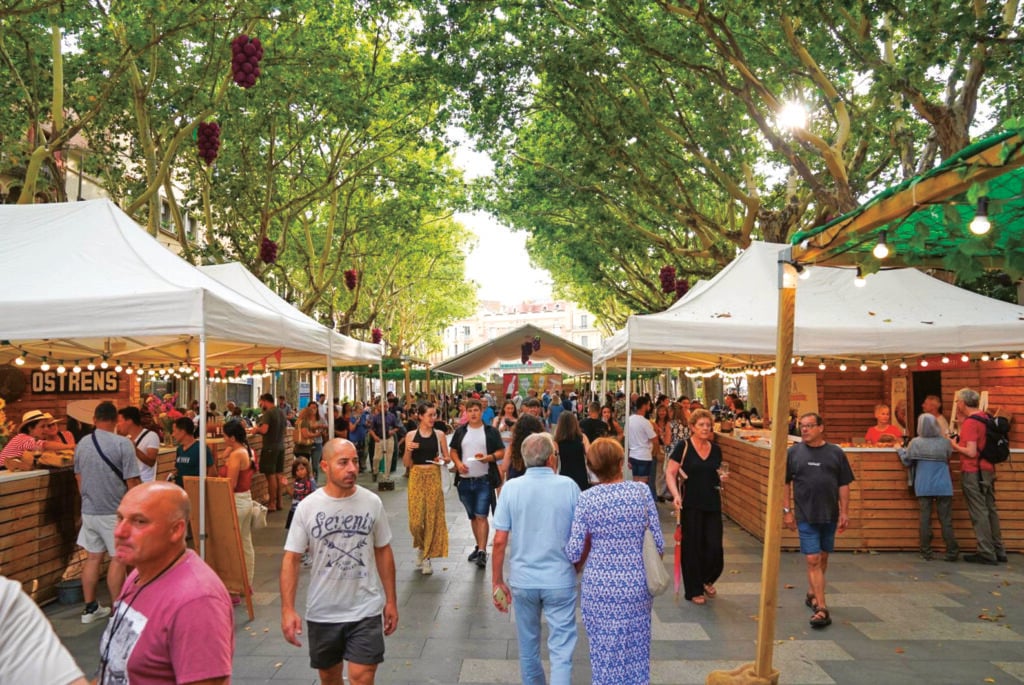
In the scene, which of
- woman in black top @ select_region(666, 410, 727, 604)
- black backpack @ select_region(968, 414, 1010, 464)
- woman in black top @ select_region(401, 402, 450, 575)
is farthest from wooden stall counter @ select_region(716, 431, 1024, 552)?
woman in black top @ select_region(401, 402, 450, 575)

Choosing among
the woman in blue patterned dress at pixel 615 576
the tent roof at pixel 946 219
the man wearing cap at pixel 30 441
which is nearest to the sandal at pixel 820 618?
the tent roof at pixel 946 219

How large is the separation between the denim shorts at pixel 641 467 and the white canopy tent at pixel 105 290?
16.7 feet

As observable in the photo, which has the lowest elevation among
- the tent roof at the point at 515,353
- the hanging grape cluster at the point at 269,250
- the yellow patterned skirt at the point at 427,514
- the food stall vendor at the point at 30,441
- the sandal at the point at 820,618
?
the sandal at the point at 820,618

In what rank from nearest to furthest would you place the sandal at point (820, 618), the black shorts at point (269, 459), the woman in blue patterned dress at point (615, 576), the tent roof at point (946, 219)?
1. the tent roof at point (946, 219)
2. the woman in blue patterned dress at point (615, 576)
3. the sandal at point (820, 618)
4. the black shorts at point (269, 459)

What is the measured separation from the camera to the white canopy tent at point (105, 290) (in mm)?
6527

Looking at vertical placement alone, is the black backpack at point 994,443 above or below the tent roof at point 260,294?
below

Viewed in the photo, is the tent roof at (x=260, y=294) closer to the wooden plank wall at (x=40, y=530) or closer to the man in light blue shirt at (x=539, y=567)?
the wooden plank wall at (x=40, y=530)

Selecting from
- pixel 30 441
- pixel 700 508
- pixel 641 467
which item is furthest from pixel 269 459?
pixel 700 508

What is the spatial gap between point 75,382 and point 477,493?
11.7m

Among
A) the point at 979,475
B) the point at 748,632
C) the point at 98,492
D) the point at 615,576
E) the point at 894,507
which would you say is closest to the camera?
the point at 615,576

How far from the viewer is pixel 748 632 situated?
643 cm

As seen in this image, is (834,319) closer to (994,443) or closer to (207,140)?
(994,443)

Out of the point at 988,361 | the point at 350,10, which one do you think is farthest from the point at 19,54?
the point at 988,361

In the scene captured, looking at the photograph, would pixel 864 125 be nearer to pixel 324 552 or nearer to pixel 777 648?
pixel 777 648
